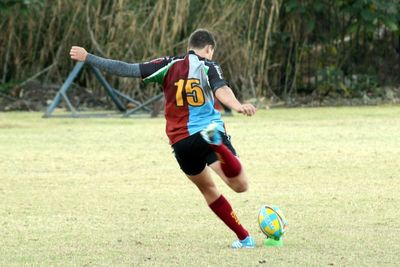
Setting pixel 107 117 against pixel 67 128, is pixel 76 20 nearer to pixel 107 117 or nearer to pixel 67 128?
pixel 107 117

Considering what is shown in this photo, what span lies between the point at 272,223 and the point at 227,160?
0.53 meters

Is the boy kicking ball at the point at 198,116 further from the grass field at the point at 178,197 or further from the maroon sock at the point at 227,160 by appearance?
the grass field at the point at 178,197

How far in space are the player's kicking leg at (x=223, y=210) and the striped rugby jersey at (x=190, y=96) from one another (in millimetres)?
352

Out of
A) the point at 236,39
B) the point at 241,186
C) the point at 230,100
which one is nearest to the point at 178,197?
the point at 241,186

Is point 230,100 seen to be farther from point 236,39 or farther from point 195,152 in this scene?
point 236,39

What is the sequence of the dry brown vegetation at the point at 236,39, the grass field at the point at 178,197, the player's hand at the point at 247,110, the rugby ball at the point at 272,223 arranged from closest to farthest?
1. the player's hand at the point at 247,110
2. the grass field at the point at 178,197
3. the rugby ball at the point at 272,223
4. the dry brown vegetation at the point at 236,39

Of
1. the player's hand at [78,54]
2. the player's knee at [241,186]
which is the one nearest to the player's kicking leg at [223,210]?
the player's knee at [241,186]

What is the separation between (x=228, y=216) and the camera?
7691mm

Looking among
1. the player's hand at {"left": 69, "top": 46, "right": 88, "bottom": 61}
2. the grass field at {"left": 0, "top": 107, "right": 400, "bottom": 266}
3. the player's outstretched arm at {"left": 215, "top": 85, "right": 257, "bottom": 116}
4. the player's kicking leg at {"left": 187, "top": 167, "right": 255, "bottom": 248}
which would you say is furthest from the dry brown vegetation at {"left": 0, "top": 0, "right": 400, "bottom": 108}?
the player's outstretched arm at {"left": 215, "top": 85, "right": 257, "bottom": 116}

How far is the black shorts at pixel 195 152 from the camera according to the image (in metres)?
7.64

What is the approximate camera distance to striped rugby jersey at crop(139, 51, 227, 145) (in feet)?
25.1

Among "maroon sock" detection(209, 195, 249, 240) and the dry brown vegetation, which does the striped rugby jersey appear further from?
the dry brown vegetation

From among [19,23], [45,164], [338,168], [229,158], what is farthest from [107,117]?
[229,158]

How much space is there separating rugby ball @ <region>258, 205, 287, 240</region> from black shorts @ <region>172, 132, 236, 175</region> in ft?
1.71
